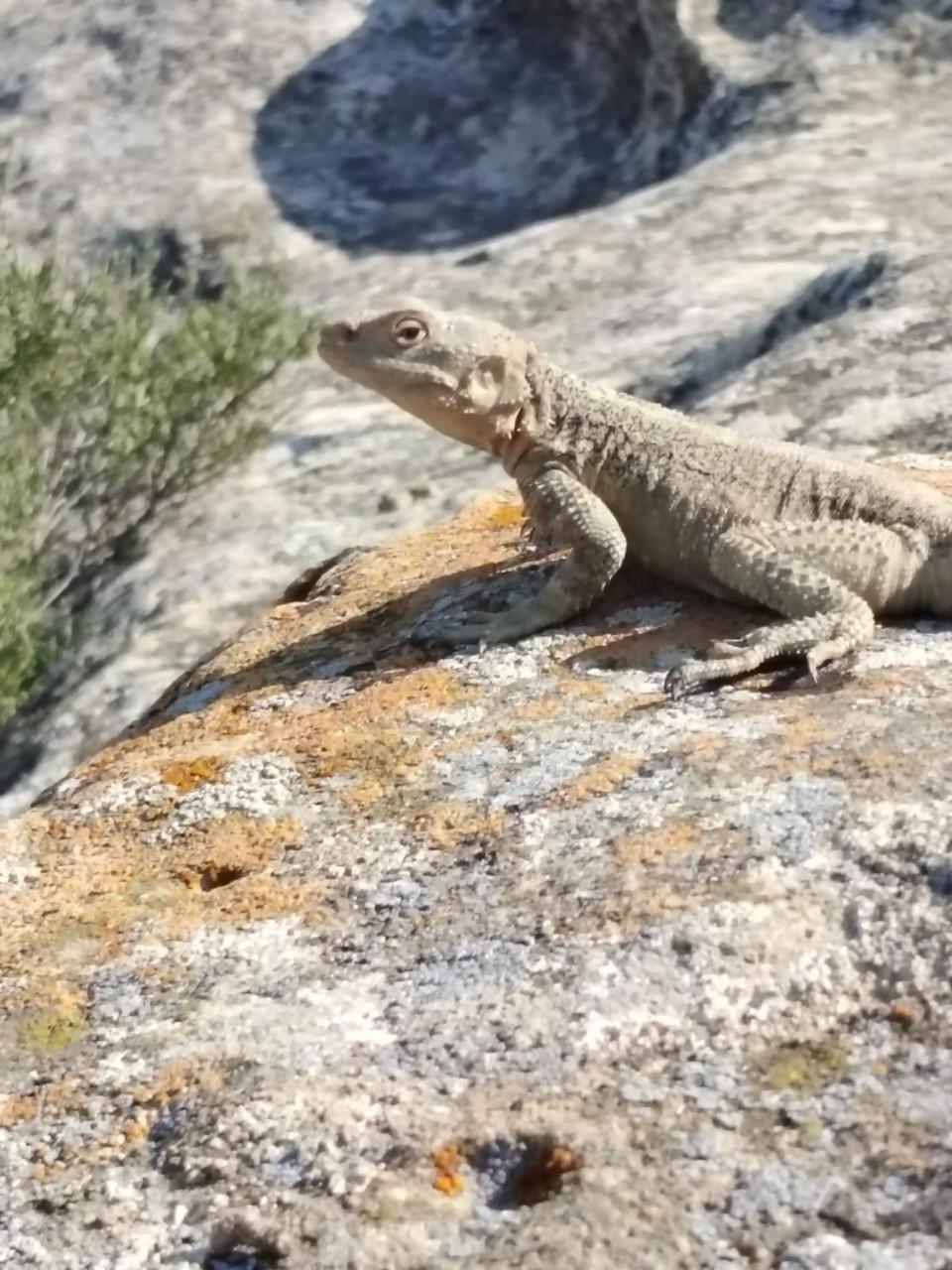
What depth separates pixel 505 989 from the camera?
8.40 feet

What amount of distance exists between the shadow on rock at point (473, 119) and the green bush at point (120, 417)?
238 cm

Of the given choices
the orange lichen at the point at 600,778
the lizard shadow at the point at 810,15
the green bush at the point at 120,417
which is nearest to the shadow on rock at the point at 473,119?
the lizard shadow at the point at 810,15

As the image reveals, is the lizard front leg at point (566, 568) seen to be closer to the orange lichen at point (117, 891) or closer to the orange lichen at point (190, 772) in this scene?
the orange lichen at point (190, 772)

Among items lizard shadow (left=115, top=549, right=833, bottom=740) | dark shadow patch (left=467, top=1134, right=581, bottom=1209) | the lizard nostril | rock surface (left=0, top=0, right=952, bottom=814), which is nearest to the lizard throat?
lizard shadow (left=115, top=549, right=833, bottom=740)

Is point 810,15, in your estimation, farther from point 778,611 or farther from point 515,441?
point 778,611

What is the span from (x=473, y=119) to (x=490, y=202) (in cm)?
98

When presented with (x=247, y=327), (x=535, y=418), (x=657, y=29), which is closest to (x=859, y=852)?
(x=535, y=418)

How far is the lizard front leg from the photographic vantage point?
429 cm

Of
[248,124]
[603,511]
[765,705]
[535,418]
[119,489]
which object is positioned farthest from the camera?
[248,124]

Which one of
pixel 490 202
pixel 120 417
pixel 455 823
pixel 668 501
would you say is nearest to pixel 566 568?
pixel 668 501

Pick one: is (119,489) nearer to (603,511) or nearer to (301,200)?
(301,200)

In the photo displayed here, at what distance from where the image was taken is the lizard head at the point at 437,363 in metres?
4.73

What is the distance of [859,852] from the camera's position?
8.83ft

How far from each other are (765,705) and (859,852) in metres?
0.87
